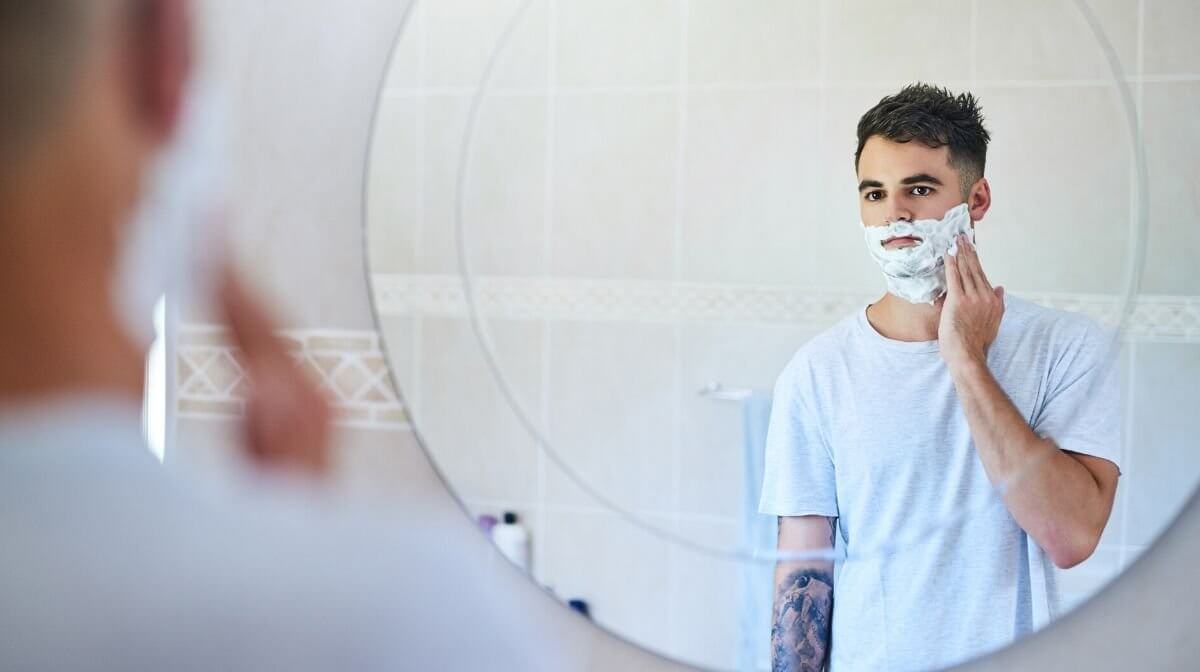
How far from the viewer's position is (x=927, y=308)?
996mm

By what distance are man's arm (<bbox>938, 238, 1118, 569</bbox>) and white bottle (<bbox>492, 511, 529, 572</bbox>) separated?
47 centimetres

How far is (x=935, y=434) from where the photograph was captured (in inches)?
39.2

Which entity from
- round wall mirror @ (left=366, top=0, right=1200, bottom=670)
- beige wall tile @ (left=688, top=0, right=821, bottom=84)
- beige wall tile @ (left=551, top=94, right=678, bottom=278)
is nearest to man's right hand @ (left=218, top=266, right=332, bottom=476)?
round wall mirror @ (left=366, top=0, right=1200, bottom=670)

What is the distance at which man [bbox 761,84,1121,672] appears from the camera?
0.99 meters

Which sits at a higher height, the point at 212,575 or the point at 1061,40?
the point at 1061,40

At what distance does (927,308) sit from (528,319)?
41 cm

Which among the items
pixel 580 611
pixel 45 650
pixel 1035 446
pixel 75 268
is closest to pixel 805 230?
pixel 1035 446

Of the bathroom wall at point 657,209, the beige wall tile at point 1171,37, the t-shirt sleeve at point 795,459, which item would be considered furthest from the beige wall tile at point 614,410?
the beige wall tile at point 1171,37

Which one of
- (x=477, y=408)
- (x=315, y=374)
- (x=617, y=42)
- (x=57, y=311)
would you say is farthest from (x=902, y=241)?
(x=57, y=311)

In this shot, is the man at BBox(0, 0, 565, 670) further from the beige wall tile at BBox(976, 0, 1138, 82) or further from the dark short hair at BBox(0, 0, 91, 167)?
the beige wall tile at BBox(976, 0, 1138, 82)

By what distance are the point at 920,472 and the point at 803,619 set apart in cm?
19

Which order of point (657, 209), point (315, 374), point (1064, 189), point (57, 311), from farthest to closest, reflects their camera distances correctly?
point (57, 311) < point (315, 374) < point (657, 209) < point (1064, 189)

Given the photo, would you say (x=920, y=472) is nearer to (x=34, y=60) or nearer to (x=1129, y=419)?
(x=1129, y=419)

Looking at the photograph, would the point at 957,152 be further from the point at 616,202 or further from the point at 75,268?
the point at 75,268
